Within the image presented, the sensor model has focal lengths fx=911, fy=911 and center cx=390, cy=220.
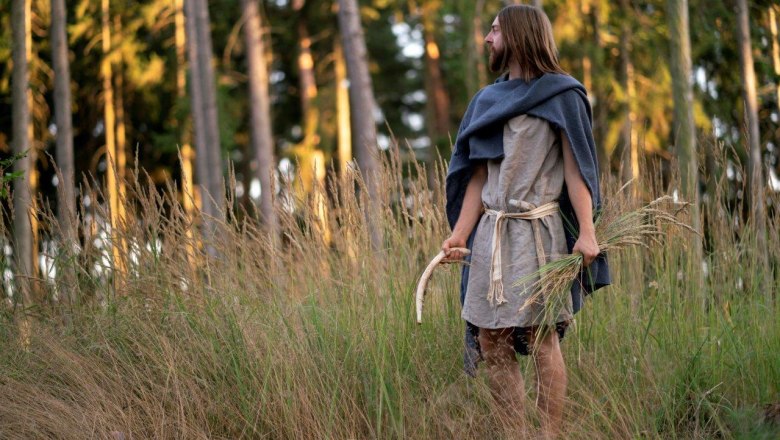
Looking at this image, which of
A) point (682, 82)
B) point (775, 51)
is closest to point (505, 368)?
point (682, 82)

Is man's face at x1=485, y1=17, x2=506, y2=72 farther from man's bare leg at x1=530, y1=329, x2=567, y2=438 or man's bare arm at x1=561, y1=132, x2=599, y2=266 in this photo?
man's bare leg at x1=530, y1=329, x2=567, y2=438

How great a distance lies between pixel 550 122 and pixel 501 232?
0.41 meters

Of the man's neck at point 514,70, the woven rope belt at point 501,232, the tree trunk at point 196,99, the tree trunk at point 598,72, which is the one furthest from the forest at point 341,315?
the tree trunk at point 598,72

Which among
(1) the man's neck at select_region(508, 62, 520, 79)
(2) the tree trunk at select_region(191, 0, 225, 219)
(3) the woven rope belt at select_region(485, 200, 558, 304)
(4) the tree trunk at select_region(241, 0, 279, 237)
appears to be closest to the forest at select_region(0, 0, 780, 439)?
(3) the woven rope belt at select_region(485, 200, 558, 304)

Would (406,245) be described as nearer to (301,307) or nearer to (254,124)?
(301,307)

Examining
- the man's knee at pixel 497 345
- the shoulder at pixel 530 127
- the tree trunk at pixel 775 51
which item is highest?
the tree trunk at pixel 775 51

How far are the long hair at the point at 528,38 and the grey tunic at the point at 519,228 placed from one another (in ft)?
0.63

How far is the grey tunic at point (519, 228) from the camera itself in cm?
306

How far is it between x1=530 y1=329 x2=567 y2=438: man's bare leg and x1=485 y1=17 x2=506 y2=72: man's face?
966mm

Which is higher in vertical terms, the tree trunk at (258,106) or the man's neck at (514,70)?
the tree trunk at (258,106)

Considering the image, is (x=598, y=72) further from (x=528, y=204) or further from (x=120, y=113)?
(x=528, y=204)

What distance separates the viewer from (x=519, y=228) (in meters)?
3.10

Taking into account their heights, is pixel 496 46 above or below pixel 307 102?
below

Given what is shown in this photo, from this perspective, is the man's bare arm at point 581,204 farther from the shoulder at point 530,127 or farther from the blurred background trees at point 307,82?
the blurred background trees at point 307,82
